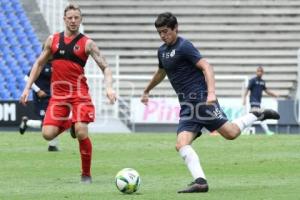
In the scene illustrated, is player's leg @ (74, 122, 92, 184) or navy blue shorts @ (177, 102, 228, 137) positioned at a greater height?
navy blue shorts @ (177, 102, 228, 137)

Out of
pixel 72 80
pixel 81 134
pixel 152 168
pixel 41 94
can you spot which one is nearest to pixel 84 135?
pixel 81 134

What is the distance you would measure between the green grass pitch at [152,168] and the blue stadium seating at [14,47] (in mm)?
6894

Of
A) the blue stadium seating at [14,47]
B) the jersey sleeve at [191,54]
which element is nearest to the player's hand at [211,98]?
the jersey sleeve at [191,54]

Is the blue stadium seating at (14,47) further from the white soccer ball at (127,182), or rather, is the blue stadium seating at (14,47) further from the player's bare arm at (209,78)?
the white soccer ball at (127,182)

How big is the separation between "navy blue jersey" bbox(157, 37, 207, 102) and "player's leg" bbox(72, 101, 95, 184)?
1365mm

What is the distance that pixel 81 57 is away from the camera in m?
12.6

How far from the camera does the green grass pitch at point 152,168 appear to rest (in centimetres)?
1086

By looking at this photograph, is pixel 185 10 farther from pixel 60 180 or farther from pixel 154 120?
pixel 60 180

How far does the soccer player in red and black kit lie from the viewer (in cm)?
1224

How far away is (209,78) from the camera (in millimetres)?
11086

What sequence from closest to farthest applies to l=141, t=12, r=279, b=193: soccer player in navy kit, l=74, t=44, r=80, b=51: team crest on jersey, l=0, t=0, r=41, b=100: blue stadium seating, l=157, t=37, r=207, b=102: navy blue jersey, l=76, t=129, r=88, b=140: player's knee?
l=141, t=12, r=279, b=193: soccer player in navy kit → l=157, t=37, r=207, b=102: navy blue jersey → l=76, t=129, r=88, b=140: player's knee → l=74, t=44, r=80, b=51: team crest on jersey → l=0, t=0, r=41, b=100: blue stadium seating

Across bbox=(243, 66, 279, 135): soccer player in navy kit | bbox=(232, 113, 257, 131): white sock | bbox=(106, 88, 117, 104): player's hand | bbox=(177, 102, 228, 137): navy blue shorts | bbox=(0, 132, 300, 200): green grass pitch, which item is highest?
bbox=(106, 88, 117, 104): player's hand

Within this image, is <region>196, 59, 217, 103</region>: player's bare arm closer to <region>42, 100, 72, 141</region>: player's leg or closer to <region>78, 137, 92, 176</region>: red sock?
<region>78, 137, 92, 176</region>: red sock

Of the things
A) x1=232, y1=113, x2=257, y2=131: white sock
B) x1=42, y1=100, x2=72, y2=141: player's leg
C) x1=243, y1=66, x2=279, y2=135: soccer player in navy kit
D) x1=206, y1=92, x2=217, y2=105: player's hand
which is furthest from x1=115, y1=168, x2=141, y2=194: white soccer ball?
x1=243, y1=66, x2=279, y2=135: soccer player in navy kit
